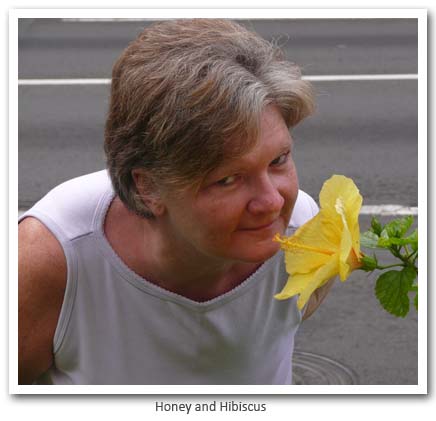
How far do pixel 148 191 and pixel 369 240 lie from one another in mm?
561

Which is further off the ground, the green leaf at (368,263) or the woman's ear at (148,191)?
the woman's ear at (148,191)

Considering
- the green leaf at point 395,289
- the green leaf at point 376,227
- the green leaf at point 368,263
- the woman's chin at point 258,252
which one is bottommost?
the green leaf at point 395,289

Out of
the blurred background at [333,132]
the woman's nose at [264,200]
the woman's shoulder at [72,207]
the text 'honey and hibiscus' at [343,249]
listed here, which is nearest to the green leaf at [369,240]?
the text 'honey and hibiscus' at [343,249]

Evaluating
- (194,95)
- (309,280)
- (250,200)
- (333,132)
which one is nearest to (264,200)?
(250,200)

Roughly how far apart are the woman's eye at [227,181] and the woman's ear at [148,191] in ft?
0.59

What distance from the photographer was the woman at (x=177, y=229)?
4.80 ft

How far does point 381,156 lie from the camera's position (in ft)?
19.2

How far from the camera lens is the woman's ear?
161 centimetres

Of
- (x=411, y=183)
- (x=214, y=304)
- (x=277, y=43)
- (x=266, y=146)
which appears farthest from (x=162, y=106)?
(x=411, y=183)

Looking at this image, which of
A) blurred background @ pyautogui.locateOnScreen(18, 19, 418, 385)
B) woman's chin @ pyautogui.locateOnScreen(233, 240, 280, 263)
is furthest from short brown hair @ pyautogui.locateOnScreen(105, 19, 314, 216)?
blurred background @ pyautogui.locateOnScreen(18, 19, 418, 385)

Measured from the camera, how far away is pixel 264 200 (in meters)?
1.41

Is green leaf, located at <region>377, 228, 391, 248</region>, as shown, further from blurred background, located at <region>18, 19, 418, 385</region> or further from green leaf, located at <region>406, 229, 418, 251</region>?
blurred background, located at <region>18, 19, 418, 385</region>

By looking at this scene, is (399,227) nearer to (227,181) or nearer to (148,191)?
(227,181)

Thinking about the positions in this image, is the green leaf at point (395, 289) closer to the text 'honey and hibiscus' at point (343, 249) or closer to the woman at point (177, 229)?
the text 'honey and hibiscus' at point (343, 249)
